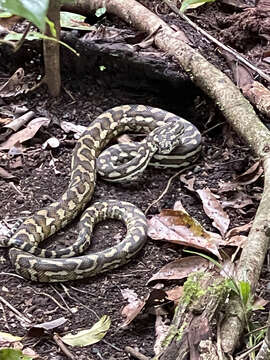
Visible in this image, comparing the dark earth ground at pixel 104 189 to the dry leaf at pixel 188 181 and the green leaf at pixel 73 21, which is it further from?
the green leaf at pixel 73 21

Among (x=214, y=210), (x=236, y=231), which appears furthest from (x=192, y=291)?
(x=214, y=210)

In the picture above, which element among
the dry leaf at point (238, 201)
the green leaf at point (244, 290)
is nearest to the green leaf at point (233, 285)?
the green leaf at point (244, 290)

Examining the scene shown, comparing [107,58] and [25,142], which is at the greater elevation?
[107,58]

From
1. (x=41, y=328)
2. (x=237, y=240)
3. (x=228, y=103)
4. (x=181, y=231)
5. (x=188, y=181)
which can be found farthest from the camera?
(x=228, y=103)

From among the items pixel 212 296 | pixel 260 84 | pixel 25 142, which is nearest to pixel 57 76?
pixel 25 142

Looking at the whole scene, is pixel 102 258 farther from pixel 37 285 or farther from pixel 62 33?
pixel 62 33

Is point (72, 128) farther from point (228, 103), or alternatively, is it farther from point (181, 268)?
point (181, 268)

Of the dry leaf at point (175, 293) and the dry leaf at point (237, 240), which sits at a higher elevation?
the dry leaf at point (237, 240)
